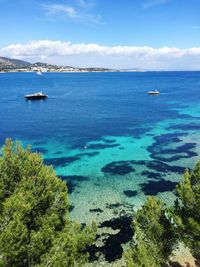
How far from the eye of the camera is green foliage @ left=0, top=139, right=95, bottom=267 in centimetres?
→ 2694

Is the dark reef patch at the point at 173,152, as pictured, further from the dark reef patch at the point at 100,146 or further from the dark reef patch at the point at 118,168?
the dark reef patch at the point at 100,146

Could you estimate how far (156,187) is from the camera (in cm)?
6431

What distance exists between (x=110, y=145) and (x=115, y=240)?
4951 centimetres

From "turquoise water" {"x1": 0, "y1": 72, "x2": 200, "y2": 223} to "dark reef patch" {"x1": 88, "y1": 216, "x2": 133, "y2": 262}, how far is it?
2125 mm

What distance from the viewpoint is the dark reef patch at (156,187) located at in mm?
62344

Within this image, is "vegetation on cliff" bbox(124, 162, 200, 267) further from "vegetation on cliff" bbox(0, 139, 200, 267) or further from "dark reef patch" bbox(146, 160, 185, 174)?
"dark reef patch" bbox(146, 160, 185, 174)

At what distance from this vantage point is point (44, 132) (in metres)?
113

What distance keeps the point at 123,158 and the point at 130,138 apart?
21.9 m

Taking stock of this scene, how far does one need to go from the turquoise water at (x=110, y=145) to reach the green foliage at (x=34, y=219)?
20487 mm

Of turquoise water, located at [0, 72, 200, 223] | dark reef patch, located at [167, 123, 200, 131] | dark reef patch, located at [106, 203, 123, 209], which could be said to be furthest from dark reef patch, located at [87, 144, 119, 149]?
dark reef patch, located at [106, 203, 123, 209]

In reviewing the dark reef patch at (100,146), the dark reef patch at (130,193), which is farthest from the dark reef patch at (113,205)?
the dark reef patch at (100,146)

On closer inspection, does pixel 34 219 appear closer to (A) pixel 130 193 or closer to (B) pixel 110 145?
(A) pixel 130 193

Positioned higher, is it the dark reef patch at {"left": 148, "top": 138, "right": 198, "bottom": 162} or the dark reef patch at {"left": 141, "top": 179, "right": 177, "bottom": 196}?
the dark reef patch at {"left": 148, "top": 138, "right": 198, "bottom": 162}

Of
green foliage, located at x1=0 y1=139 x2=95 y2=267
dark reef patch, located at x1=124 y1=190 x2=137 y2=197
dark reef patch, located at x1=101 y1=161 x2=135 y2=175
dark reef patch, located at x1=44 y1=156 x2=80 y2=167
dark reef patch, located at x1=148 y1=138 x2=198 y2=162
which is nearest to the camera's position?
green foliage, located at x1=0 y1=139 x2=95 y2=267
